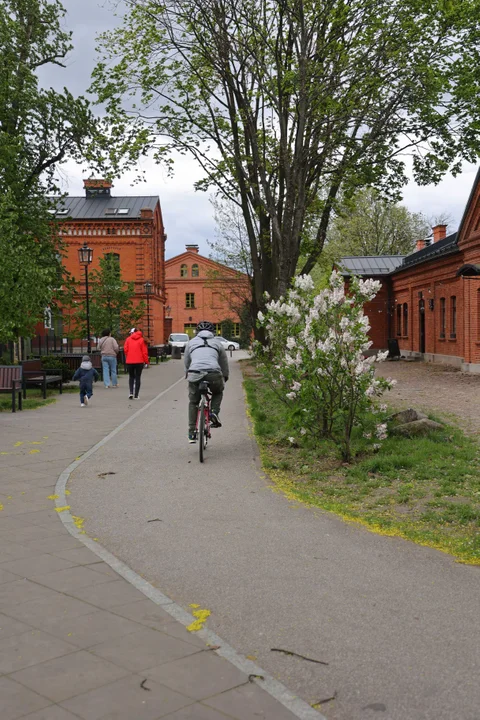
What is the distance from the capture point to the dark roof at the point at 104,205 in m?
62.6

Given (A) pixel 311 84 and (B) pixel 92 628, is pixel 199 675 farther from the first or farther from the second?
(A) pixel 311 84

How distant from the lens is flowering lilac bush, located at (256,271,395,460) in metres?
8.87

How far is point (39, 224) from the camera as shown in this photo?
2911 centimetres

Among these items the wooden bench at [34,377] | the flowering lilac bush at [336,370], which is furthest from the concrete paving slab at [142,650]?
the wooden bench at [34,377]

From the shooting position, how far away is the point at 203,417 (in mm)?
9680

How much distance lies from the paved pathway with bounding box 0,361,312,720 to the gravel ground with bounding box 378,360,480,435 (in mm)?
7943

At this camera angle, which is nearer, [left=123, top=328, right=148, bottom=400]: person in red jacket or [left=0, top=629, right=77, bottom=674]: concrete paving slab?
[left=0, top=629, right=77, bottom=674]: concrete paving slab

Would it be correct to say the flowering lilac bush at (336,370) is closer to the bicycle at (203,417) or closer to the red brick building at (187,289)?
the bicycle at (203,417)

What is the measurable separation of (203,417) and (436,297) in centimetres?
2955

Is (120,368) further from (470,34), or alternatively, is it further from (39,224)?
(470,34)

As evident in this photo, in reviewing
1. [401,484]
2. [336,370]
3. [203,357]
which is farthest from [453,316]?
[401,484]

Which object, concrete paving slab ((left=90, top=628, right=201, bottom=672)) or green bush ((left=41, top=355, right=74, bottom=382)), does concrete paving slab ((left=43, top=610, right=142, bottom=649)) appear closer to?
concrete paving slab ((left=90, top=628, right=201, bottom=672))

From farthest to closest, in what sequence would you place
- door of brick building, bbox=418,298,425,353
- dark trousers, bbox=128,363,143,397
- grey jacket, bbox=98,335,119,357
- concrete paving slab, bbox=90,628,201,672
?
1. door of brick building, bbox=418,298,425,353
2. grey jacket, bbox=98,335,119,357
3. dark trousers, bbox=128,363,143,397
4. concrete paving slab, bbox=90,628,201,672

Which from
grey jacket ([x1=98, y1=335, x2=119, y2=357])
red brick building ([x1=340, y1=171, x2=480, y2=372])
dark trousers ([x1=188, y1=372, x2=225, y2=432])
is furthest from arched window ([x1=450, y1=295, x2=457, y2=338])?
dark trousers ([x1=188, y1=372, x2=225, y2=432])
